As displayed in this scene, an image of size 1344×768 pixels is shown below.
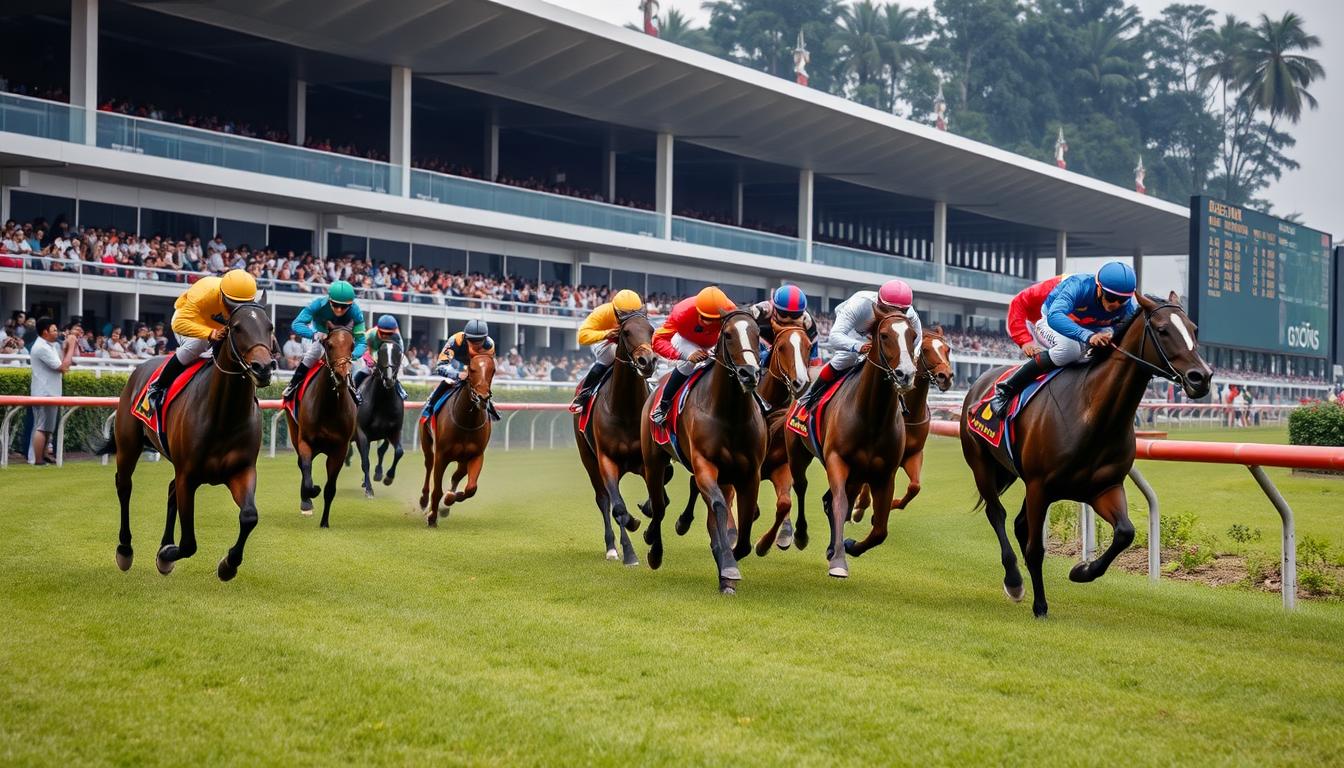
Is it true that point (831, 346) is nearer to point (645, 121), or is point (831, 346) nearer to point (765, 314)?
point (765, 314)

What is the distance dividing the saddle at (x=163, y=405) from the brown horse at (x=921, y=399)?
14.3 ft

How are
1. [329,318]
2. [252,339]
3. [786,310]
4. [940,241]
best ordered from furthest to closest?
[940,241], [329,318], [786,310], [252,339]

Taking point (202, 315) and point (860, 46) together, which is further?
point (860, 46)

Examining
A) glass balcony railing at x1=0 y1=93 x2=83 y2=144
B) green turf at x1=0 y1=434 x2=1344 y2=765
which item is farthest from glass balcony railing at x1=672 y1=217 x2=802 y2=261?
green turf at x1=0 y1=434 x2=1344 y2=765

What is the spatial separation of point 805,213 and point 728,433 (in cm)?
3508

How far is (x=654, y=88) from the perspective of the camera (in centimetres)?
3425

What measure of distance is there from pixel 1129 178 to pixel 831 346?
245 ft

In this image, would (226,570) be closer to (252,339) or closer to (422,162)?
(252,339)

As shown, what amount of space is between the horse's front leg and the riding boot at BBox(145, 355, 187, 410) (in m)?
0.79

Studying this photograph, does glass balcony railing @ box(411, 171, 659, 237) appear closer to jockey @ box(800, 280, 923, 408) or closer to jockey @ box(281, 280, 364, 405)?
jockey @ box(281, 280, 364, 405)

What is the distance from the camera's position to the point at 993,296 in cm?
4991

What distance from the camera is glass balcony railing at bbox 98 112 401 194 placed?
24562 mm

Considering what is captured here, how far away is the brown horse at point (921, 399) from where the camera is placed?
8742 millimetres

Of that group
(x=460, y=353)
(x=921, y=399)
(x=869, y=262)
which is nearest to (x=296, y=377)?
(x=460, y=353)
